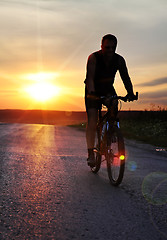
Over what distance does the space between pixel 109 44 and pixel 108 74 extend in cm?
47

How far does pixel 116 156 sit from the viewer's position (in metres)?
4.38

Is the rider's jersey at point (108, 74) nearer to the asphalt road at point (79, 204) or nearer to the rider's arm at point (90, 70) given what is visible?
the rider's arm at point (90, 70)

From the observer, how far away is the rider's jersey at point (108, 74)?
15.2 ft

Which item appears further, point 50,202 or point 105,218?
point 50,202

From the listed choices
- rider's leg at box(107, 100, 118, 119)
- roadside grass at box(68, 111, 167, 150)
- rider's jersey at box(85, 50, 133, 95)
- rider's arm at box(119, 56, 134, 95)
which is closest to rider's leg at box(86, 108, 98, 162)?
rider's jersey at box(85, 50, 133, 95)

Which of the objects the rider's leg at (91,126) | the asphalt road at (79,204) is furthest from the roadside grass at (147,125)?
the asphalt road at (79,204)

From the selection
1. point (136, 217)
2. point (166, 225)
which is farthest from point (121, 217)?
point (166, 225)

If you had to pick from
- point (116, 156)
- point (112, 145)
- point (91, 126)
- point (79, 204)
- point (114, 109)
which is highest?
point (114, 109)

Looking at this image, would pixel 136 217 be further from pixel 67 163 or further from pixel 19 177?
pixel 67 163

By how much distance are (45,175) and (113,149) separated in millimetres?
1184

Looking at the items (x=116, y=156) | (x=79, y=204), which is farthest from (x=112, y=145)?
(x=79, y=204)

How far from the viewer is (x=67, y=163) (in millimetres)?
6066

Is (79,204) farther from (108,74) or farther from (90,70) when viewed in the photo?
(108,74)

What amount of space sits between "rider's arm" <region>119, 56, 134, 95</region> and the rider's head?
0.77ft
